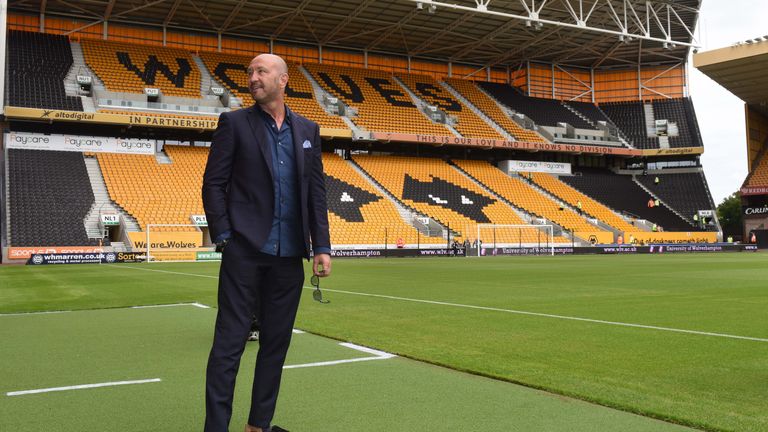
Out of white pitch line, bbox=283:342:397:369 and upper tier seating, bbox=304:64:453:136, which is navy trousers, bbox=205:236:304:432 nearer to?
white pitch line, bbox=283:342:397:369

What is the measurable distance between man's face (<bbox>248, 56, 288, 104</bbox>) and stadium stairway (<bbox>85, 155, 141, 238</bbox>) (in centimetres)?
3474

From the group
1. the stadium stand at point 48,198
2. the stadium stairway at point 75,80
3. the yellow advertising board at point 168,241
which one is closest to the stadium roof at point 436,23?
the stadium stairway at point 75,80

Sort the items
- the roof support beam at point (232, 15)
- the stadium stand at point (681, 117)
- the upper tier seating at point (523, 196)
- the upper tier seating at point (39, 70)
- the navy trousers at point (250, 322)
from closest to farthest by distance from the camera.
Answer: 1. the navy trousers at point (250, 322)
2. the upper tier seating at point (39, 70)
3. the roof support beam at point (232, 15)
4. the upper tier seating at point (523, 196)
5. the stadium stand at point (681, 117)

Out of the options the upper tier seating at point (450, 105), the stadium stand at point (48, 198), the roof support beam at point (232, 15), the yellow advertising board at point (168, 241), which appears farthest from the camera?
the upper tier seating at point (450, 105)

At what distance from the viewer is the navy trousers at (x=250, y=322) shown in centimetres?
339

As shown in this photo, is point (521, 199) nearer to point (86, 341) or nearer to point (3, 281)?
point (3, 281)

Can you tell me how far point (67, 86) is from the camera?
138ft

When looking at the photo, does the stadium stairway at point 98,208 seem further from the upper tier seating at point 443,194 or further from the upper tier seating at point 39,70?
the upper tier seating at point 443,194

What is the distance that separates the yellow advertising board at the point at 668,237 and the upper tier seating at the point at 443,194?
6.55 metres

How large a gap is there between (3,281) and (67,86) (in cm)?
2701

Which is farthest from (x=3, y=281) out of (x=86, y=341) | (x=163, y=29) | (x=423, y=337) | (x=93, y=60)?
(x=163, y=29)

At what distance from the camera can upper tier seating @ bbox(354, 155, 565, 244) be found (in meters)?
45.0

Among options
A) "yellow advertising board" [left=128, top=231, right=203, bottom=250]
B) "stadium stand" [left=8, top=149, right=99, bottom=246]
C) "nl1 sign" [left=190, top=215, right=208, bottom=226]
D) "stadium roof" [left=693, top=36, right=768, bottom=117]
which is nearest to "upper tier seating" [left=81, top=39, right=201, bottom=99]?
"stadium stand" [left=8, top=149, right=99, bottom=246]

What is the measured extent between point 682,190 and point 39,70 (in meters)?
51.7
